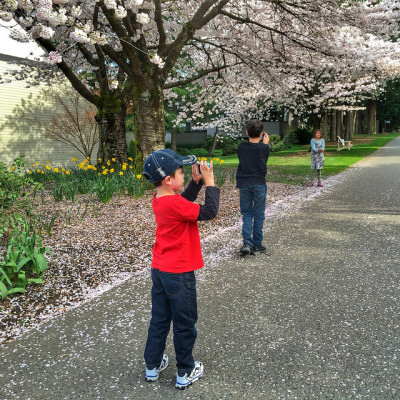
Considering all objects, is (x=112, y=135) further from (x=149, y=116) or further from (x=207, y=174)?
(x=207, y=174)

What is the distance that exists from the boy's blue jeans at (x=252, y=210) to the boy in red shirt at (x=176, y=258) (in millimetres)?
2630

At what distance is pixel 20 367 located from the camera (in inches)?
102

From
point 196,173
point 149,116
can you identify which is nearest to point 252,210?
point 196,173

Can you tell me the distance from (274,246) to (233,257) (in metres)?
0.76

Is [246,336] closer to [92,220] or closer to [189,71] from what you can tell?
[92,220]

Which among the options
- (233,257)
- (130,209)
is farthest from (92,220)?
(233,257)

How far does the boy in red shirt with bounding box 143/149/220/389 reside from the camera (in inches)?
90.1

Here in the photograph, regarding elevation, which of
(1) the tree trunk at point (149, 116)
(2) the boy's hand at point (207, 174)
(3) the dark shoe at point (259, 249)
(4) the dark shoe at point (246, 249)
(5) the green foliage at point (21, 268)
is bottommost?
(3) the dark shoe at point (259, 249)

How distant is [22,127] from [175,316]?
16222 millimetres

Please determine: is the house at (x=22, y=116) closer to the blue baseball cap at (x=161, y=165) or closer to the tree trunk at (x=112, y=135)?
the tree trunk at (x=112, y=135)

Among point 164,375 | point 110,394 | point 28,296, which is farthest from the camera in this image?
point 28,296

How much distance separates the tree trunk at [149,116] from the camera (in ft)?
30.3

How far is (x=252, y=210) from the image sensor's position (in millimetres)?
5047

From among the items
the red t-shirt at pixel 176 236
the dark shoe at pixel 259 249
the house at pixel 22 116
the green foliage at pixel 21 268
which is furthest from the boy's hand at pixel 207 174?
the house at pixel 22 116
